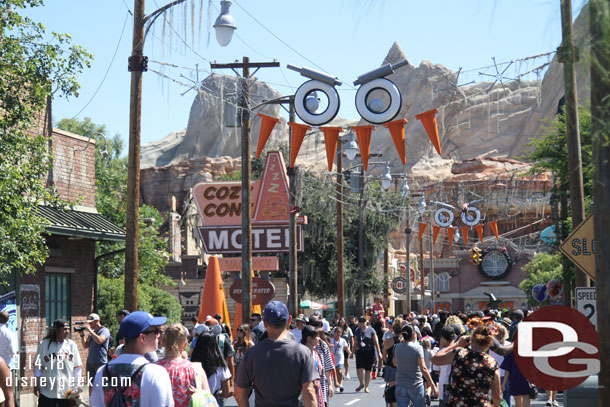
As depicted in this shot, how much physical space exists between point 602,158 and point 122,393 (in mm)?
3625

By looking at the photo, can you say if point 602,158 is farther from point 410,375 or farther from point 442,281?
point 442,281

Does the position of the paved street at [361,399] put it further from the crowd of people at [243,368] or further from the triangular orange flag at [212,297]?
the triangular orange flag at [212,297]

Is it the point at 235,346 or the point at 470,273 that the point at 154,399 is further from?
the point at 470,273

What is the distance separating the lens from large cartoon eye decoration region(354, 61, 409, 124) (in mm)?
16266

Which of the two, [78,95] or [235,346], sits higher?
[78,95]

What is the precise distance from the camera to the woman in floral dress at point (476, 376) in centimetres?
864

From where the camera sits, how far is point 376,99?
1631 cm

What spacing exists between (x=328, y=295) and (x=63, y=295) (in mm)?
34127

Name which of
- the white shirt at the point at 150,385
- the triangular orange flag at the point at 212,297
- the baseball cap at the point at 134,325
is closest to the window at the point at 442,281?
the triangular orange flag at the point at 212,297

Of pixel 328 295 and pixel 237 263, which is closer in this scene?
pixel 237 263

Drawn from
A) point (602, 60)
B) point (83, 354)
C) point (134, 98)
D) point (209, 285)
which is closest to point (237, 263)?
point (209, 285)

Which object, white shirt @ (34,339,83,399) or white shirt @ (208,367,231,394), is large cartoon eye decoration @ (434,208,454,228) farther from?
white shirt @ (208,367,231,394)

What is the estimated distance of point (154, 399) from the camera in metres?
6.20

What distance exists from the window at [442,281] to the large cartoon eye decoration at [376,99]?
6889 centimetres
